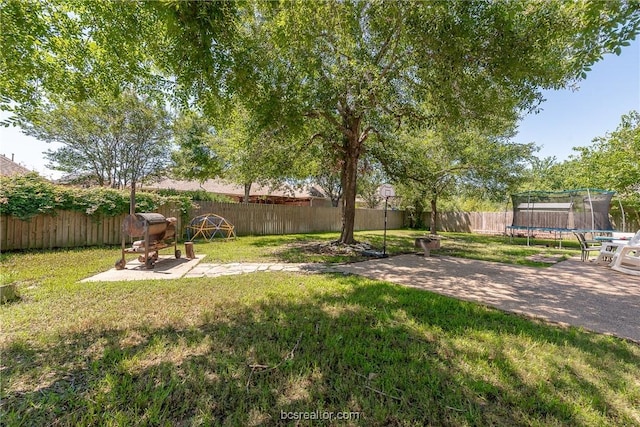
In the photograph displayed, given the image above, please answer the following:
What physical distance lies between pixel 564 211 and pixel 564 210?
0.12 ft

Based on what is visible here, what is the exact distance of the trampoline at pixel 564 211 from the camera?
9.24 meters

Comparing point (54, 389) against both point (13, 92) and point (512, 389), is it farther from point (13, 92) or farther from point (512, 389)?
point (13, 92)

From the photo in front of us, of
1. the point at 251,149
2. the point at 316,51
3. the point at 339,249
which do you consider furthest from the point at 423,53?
the point at 339,249

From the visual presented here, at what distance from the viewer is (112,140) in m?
15.7

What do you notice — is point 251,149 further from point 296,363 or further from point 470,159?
point 470,159

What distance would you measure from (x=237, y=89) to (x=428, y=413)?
14.4ft

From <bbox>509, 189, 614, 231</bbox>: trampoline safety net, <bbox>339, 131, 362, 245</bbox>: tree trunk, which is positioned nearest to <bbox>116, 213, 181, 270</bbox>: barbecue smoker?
<bbox>339, 131, 362, 245</bbox>: tree trunk

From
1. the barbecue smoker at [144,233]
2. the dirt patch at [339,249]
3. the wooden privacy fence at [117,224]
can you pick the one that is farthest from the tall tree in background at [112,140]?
the dirt patch at [339,249]

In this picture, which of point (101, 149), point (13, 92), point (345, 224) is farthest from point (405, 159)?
point (101, 149)

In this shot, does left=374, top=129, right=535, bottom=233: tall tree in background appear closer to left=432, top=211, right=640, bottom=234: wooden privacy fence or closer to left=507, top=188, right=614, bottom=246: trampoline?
left=507, top=188, right=614, bottom=246: trampoline

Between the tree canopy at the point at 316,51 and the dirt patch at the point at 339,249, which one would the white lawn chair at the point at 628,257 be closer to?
the tree canopy at the point at 316,51

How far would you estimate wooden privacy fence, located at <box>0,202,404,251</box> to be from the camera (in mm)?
6656

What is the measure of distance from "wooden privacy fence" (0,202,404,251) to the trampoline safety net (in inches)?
344

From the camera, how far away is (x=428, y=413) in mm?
1645
